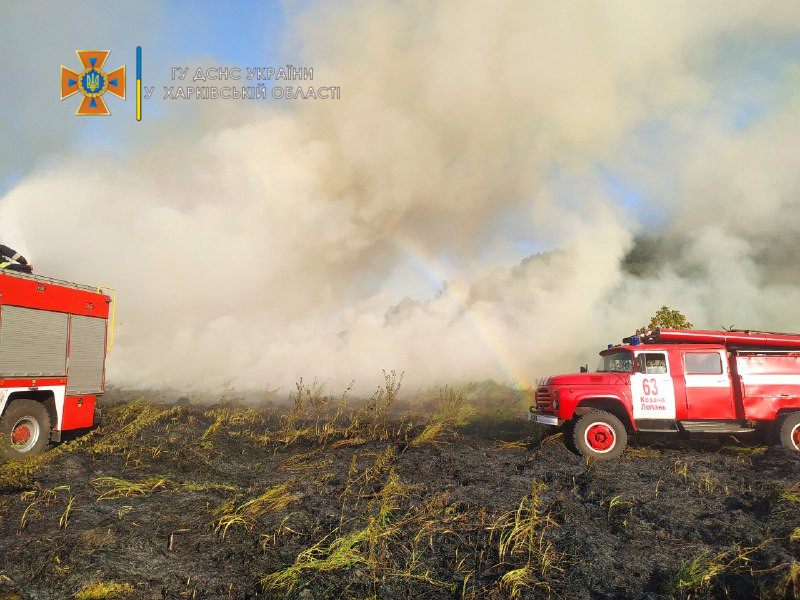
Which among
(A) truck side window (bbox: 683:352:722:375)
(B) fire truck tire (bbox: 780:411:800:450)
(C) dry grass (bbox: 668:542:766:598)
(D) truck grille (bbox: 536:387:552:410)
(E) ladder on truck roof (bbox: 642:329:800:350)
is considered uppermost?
(E) ladder on truck roof (bbox: 642:329:800:350)

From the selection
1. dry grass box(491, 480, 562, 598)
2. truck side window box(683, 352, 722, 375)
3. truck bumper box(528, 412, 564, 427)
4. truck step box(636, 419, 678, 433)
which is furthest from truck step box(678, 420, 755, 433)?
dry grass box(491, 480, 562, 598)

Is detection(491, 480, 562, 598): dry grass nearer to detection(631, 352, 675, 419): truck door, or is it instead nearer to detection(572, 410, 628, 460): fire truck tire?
detection(572, 410, 628, 460): fire truck tire

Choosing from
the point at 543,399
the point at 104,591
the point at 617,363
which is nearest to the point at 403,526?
the point at 104,591

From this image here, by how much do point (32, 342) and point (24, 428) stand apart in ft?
5.30

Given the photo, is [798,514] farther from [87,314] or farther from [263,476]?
[87,314]

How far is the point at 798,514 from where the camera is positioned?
5.46m

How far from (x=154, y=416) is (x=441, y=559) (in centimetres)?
997

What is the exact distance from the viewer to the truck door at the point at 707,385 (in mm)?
9688

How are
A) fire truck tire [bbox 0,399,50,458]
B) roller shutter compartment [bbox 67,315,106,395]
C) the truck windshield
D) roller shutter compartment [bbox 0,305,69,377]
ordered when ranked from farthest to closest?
roller shutter compartment [bbox 67,315,106,395] → the truck windshield → roller shutter compartment [bbox 0,305,69,377] → fire truck tire [bbox 0,399,50,458]

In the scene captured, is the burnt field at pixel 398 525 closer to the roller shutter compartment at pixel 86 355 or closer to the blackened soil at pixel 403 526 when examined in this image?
the blackened soil at pixel 403 526

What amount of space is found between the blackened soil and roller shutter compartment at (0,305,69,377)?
1767 millimetres

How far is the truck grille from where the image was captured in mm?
9941

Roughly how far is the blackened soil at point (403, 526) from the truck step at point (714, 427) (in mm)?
496

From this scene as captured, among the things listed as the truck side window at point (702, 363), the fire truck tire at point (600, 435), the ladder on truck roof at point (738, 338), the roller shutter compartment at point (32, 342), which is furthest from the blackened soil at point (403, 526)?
the ladder on truck roof at point (738, 338)
